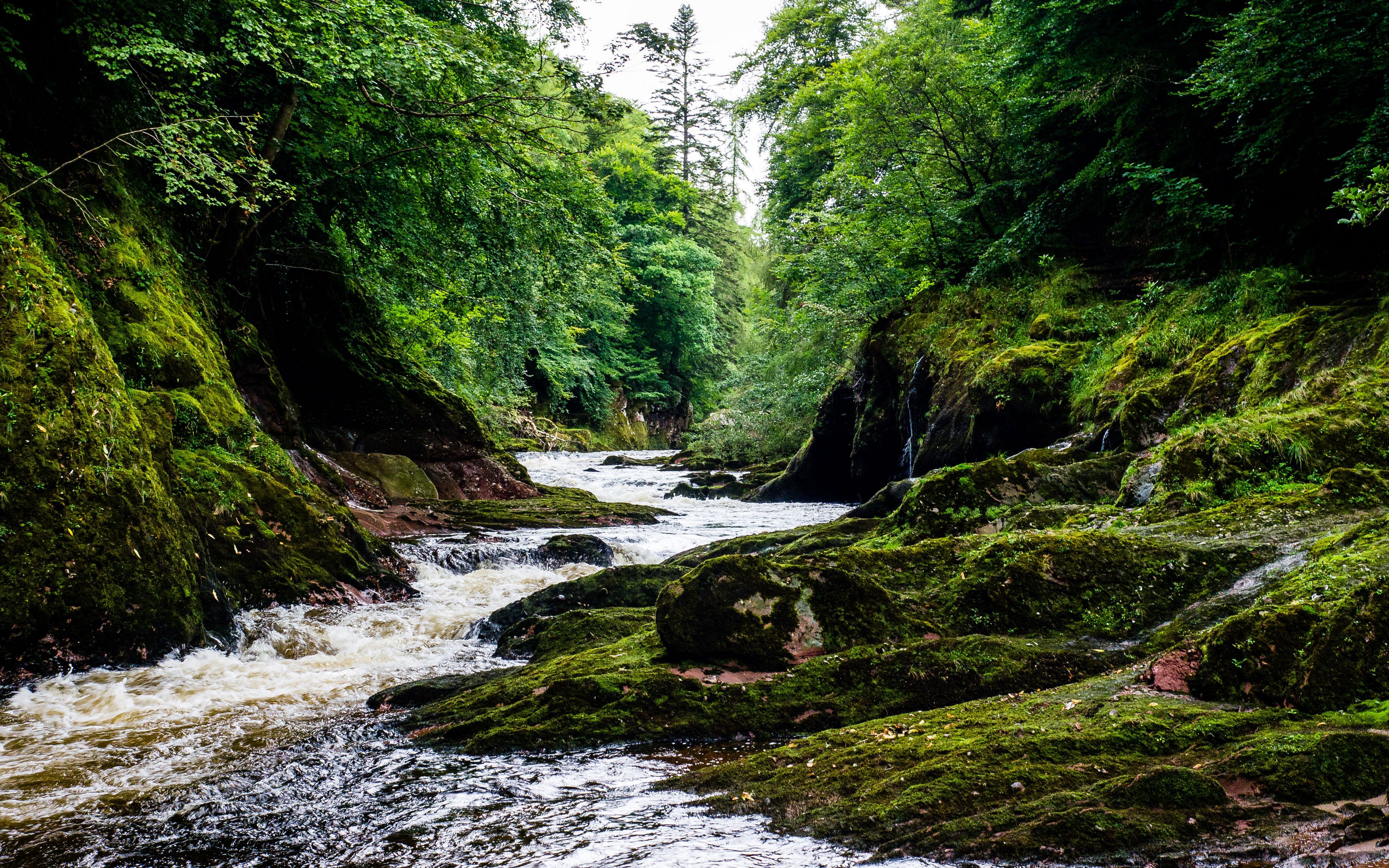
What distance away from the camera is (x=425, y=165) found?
11.2m

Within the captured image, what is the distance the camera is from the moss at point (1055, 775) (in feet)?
6.76

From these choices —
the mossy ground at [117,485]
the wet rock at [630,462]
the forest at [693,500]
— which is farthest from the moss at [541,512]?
the wet rock at [630,462]

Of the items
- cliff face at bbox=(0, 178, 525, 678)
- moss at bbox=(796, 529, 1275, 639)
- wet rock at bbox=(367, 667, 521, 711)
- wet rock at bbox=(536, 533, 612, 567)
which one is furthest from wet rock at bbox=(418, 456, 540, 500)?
moss at bbox=(796, 529, 1275, 639)

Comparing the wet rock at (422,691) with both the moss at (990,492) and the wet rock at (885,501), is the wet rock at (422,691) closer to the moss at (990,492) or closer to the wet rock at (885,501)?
the moss at (990,492)

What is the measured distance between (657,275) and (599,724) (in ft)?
128

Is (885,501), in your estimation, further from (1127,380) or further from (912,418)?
(912,418)

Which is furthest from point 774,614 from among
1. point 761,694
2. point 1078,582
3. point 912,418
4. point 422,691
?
point 912,418

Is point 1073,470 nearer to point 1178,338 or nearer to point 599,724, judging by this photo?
point 1178,338

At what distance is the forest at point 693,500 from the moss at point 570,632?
0.06 metres

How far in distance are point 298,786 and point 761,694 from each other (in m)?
2.36

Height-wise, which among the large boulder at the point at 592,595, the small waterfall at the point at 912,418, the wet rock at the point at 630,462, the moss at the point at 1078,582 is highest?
the small waterfall at the point at 912,418

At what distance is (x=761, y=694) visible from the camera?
3.94 meters

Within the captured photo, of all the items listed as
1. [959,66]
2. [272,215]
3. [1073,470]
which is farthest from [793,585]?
[959,66]

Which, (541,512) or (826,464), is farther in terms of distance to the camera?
(826,464)
